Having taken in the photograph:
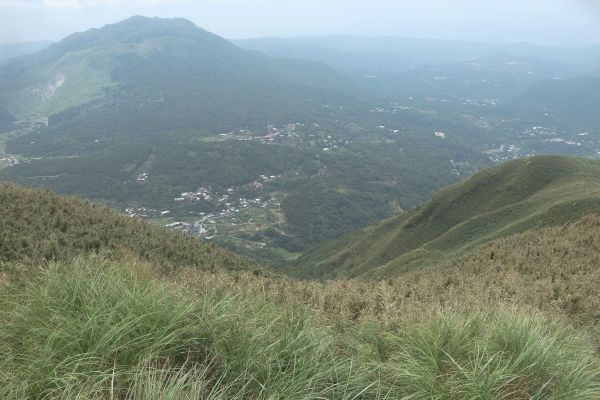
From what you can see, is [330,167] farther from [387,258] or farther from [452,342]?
[452,342]

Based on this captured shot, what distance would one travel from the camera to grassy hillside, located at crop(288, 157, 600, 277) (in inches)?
1865

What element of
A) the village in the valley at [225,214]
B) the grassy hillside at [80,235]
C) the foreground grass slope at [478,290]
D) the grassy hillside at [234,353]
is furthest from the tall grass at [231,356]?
the village in the valley at [225,214]

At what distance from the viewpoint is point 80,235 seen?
16703mm

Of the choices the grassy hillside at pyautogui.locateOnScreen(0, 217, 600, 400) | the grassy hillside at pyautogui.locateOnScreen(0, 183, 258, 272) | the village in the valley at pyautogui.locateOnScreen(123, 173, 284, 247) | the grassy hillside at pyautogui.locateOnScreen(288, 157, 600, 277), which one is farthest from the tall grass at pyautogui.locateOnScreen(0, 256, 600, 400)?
the village in the valley at pyautogui.locateOnScreen(123, 173, 284, 247)

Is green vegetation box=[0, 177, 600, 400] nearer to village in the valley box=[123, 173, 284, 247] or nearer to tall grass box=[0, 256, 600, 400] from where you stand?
tall grass box=[0, 256, 600, 400]

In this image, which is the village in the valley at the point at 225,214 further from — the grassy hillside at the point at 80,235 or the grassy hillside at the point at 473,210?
the grassy hillside at the point at 80,235

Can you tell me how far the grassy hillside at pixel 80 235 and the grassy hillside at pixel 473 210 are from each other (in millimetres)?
29142

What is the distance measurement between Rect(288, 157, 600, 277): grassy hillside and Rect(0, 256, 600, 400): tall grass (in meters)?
40.7

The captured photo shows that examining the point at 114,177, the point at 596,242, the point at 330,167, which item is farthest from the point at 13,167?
the point at 596,242

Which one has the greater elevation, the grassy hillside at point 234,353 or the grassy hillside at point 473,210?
the grassy hillside at point 234,353

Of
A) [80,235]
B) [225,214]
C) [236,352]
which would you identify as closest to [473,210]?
[80,235]

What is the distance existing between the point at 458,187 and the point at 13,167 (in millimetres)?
172944

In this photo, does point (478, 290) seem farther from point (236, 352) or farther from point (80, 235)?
point (80, 235)

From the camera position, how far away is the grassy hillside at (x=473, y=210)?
47.4 metres
